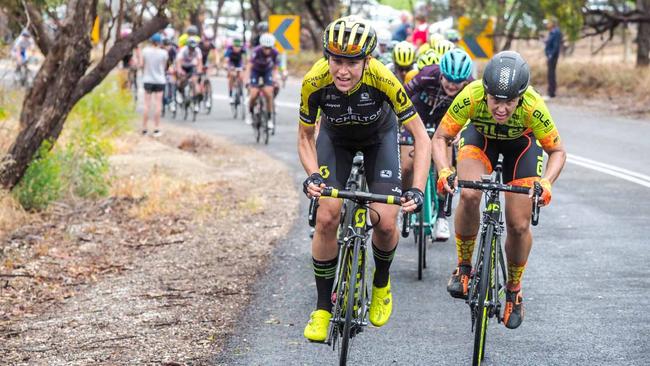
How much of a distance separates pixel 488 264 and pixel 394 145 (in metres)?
1.07

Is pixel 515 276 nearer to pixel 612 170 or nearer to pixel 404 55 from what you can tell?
pixel 404 55

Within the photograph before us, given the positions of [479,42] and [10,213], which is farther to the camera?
[479,42]

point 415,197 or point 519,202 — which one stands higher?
point 415,197

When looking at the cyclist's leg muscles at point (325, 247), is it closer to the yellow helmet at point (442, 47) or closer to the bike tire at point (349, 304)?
the bike tire at point (349, 304)

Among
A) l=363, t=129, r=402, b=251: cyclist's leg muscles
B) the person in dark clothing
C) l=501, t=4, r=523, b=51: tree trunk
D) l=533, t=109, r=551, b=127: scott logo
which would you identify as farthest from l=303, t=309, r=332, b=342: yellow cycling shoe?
l=501, t=4, r=523, b=51: tree trunk

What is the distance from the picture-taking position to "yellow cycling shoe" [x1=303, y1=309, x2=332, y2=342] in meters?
6.49

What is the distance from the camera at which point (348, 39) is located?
246 inches

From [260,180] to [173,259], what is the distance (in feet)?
19.0

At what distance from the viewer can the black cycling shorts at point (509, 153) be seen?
24.0 ft

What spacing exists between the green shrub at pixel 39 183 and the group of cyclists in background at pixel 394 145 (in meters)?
6.69

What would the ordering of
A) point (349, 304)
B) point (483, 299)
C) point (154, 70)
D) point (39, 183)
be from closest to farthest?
point (349, 304) < point (483, 299) < point (39, 183) < point (154, 70)

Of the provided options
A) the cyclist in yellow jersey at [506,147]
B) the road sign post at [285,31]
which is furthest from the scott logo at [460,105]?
the road sign post at [285,31]

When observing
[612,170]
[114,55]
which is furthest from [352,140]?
[612,170]

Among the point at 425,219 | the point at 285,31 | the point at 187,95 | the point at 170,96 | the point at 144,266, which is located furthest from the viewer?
the point at 285,31
